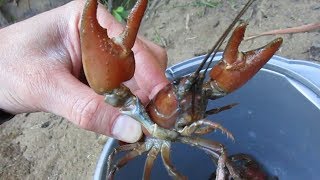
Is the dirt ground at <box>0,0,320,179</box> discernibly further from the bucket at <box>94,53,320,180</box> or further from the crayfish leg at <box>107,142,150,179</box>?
the crayfish leg at <box>107,142,150,179</box>

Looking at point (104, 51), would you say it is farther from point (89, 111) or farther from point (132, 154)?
point (132, 154)

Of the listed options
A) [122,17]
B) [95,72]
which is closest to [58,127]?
[122,17]

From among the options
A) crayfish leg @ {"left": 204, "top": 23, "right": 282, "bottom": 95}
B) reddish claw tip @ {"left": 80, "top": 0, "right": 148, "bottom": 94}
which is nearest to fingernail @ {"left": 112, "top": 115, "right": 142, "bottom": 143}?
reddish claw tip @ {"left": 80, "top": 0, "right": 148, "bottom": 94}

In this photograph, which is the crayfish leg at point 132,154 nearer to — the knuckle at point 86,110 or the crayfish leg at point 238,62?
the knuckle at point 86,110

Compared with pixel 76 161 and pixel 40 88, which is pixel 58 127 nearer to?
pixel 76 161

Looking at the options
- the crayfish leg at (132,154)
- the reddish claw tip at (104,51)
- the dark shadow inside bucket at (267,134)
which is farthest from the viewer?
the dark shadow inside bucket at (267,134)

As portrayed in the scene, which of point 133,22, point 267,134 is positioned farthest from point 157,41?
point 133,22

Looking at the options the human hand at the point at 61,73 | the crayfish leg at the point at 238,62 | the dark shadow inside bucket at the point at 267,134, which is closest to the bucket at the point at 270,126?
the dark shadow inside bucket at the point at 267,134

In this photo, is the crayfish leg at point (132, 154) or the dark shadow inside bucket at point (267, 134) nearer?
the crayfish leg at point (132, 154)
